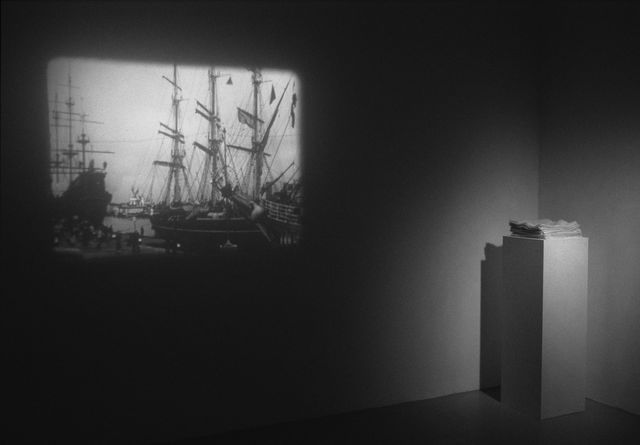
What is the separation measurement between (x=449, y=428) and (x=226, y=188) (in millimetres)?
1852

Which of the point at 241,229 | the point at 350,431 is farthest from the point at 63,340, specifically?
the point at 350,431

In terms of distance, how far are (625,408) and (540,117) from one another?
6.45ft

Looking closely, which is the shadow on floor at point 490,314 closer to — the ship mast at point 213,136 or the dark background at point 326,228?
the dark background at point 326,228

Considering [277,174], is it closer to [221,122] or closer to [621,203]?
[221,122]

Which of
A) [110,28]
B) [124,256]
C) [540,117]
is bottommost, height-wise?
[124,256]

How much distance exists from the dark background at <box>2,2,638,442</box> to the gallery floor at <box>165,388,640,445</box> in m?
0.11

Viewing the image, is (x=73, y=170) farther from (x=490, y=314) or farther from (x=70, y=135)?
(x=490, y=314)

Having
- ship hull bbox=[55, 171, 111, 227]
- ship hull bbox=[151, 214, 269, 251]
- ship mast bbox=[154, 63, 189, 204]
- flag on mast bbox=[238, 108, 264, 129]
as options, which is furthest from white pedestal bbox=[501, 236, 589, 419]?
ship hull bbox=[55, 171, 111, 227]

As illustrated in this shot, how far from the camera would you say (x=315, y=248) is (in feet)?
11.1

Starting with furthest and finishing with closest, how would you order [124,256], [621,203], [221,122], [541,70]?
1. [541,70]
2. [621,203]
3. [221,122]
4. [124,256]

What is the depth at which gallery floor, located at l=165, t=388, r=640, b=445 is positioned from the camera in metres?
3.10

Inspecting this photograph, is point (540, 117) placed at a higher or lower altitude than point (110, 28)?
lower

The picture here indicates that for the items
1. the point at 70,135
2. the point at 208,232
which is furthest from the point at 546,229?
the point at 70,135

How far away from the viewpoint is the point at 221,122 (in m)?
3.13
